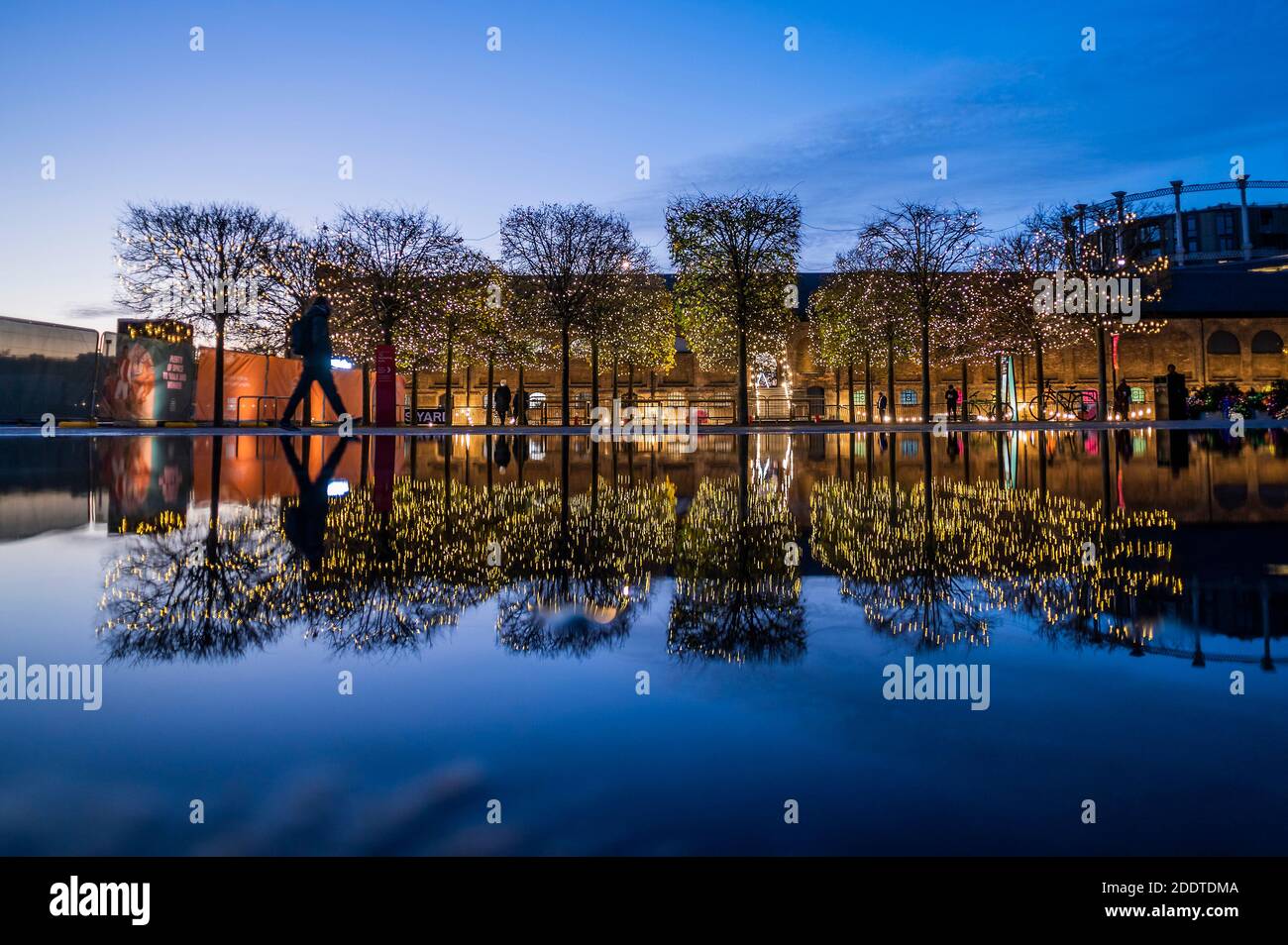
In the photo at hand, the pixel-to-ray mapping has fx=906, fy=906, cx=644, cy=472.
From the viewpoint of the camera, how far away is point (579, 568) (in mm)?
4570

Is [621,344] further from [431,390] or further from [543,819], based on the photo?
[543,819]

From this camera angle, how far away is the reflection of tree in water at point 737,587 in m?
2.96

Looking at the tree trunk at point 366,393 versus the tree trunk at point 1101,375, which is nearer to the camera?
the tree trunk at point 366,393

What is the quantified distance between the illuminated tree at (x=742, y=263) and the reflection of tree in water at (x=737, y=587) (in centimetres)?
2680

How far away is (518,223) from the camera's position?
36.6 m

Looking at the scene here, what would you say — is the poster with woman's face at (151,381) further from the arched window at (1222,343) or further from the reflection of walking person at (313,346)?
the arched window at (1222,343)

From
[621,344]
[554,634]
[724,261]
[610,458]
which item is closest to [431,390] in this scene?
[621,344]

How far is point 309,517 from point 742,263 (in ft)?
94.5

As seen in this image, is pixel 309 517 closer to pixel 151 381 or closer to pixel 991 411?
pixel 151 381

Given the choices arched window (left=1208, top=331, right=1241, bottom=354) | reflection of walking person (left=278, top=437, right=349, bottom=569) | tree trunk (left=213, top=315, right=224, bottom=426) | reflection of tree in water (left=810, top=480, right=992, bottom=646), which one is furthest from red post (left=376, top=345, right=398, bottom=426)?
arched window (left=1208, top=331, right=1241, bottom=354)

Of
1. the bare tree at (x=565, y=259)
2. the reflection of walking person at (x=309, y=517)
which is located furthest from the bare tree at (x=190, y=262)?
the reflection of walking person at (x=309, y=517)

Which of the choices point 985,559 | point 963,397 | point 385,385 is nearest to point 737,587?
point 985,559
